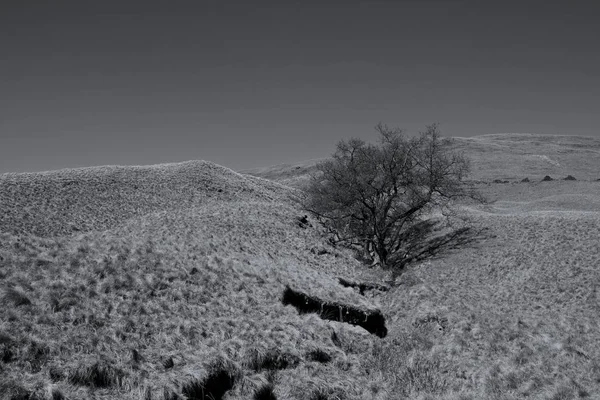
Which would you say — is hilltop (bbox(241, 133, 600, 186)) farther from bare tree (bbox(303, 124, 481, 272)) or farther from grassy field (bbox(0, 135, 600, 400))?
grassy field (bbox(0, 135, 600, 400))

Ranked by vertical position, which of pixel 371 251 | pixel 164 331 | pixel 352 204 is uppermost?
pixel 352 204

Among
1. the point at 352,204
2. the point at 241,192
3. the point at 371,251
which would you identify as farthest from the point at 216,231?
the point at 241,192

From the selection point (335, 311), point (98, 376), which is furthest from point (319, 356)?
point (98, 376)

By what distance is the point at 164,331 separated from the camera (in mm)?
9586

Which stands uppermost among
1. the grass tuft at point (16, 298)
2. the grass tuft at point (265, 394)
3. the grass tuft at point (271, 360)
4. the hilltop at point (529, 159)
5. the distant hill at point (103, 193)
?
the hilltop at point (529, 159)

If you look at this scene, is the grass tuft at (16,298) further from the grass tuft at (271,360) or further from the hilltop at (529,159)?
the hilltop at (529,159)

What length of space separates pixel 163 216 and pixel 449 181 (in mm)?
21861

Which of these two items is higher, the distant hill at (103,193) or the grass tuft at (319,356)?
the distant hill at (103,193)

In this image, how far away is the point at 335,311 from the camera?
44.2 ft

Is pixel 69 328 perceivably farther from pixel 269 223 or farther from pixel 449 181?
pixel 449 181

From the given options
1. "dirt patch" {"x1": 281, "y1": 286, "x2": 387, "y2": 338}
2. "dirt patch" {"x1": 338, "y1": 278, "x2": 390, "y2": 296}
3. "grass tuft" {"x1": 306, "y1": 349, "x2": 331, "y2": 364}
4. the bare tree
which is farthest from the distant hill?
"grass tuft" {"x1": 306, "y1": 349, "x2": 331, "y2": 364}

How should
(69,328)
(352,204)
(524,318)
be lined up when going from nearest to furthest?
(69,328) → (524,318) → (352,204)

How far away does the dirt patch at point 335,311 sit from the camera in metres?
13.3

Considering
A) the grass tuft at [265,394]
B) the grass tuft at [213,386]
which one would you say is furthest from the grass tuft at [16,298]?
the grass tuft at [265,394]
